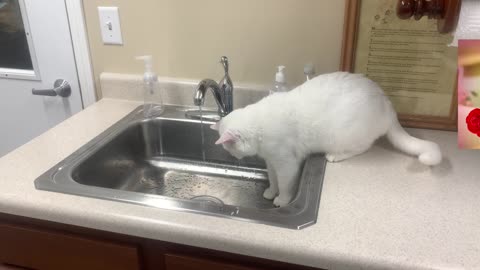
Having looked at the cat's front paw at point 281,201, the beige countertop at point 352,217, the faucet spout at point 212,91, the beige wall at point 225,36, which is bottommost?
the cat's front paw at point 281,201

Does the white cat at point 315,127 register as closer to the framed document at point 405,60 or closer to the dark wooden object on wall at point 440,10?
the framed document at point 405,60

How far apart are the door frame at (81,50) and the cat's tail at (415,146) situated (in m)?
0.97

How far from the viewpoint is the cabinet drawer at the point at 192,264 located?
0.75 m

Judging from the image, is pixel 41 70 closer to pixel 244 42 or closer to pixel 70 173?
pixel 70 173

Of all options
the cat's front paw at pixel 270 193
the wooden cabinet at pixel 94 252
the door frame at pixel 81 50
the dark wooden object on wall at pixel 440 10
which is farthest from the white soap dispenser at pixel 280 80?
the door frame at pixel 81 50

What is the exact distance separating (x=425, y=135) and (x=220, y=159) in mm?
598

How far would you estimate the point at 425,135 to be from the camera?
109 cm

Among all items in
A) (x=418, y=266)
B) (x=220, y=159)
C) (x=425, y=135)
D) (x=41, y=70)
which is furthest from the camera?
(x=41, y=70)

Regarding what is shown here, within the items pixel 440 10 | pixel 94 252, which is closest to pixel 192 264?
pixel 94 252

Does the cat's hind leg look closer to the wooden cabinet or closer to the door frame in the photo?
the wooden cabinet

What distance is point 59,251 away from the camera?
0.87 m

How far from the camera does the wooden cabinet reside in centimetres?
76

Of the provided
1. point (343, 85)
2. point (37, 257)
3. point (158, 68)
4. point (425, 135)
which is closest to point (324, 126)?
point (343, 85)

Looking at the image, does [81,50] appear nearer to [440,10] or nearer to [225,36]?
[225,36]
